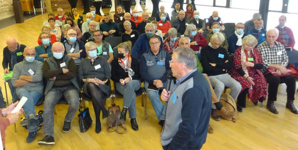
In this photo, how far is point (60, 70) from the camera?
12.3 feet

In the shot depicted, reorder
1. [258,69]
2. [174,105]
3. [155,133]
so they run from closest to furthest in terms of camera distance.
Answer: [174,105] → [155,133] → [258,69]

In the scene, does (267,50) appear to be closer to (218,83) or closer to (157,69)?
(218,83)

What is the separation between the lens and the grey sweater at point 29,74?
12.4ft

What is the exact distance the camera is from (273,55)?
4.44m

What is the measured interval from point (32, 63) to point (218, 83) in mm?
2908

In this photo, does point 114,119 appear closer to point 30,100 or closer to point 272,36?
point 30,100

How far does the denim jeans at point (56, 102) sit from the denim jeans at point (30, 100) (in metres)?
0.17

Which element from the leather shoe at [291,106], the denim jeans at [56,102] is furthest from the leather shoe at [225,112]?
the denim jeans at [56,102]

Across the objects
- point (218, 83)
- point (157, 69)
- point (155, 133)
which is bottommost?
point (155, 133)

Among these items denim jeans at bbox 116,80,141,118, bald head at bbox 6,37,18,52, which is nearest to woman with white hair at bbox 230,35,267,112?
→ denim jeans at bbox 116,80,141,118

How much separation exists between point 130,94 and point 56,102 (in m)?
1.08

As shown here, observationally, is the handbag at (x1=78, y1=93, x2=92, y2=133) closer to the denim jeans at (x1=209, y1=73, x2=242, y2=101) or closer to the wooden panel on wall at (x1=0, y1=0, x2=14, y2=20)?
the denim jeans at (x1=209, y1=73, x2=242, y2=101)

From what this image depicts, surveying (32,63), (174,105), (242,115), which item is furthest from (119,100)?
(174,105)

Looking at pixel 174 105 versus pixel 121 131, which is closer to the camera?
pixel 174 105
